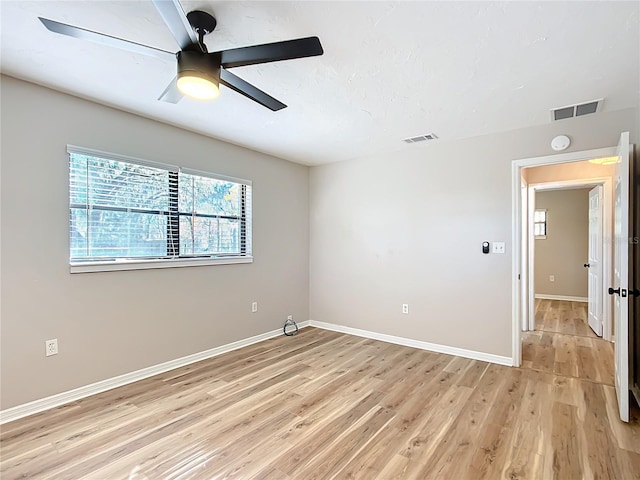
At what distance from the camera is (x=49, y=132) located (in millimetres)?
2547

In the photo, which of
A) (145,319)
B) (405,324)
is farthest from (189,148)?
(405,324)

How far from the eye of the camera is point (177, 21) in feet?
4.73

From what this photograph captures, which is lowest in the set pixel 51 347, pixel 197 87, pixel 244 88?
pixel 51 347

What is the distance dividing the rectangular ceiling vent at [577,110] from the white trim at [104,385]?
4.07 meters

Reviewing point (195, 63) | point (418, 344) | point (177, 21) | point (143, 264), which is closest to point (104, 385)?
point (143, 264)

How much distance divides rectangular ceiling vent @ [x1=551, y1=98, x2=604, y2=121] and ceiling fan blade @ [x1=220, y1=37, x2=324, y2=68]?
2490 millimetres

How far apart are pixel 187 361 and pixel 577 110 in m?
4.46

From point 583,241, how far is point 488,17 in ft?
22.8

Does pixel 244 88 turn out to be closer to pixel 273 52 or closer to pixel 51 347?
pixel 273 52

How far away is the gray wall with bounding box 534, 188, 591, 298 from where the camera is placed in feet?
22.3

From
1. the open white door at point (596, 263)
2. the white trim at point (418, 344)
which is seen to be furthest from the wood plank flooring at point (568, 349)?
the white trim at point (418, 344)

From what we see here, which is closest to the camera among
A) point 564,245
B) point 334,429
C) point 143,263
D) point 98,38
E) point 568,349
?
point 98,38

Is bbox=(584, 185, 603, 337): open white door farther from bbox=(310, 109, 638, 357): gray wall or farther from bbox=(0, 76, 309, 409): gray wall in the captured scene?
bbox=(0, 76, 309, 409): gray wall

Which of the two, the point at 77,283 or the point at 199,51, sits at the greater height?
the point at 199,51
